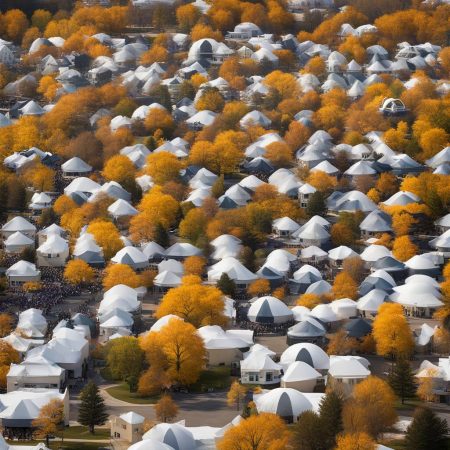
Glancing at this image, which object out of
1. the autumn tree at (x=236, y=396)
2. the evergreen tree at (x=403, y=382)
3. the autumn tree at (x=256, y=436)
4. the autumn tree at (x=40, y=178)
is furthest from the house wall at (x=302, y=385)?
the autumn tree at (x=40, y=178)

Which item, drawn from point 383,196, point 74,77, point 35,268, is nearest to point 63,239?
point 35,268

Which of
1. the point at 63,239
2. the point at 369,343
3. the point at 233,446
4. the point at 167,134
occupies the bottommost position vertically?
the point at 233,446

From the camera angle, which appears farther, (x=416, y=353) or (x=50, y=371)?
(x=416, y=353)

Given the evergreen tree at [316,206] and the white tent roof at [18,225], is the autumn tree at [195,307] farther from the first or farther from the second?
the evergreen tree at [316,206]

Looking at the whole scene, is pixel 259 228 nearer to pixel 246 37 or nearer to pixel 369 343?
pixel 369 343

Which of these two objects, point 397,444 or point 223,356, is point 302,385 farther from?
point 397,444

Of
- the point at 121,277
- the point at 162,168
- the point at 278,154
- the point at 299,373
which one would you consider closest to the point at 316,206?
the point at 162,168
